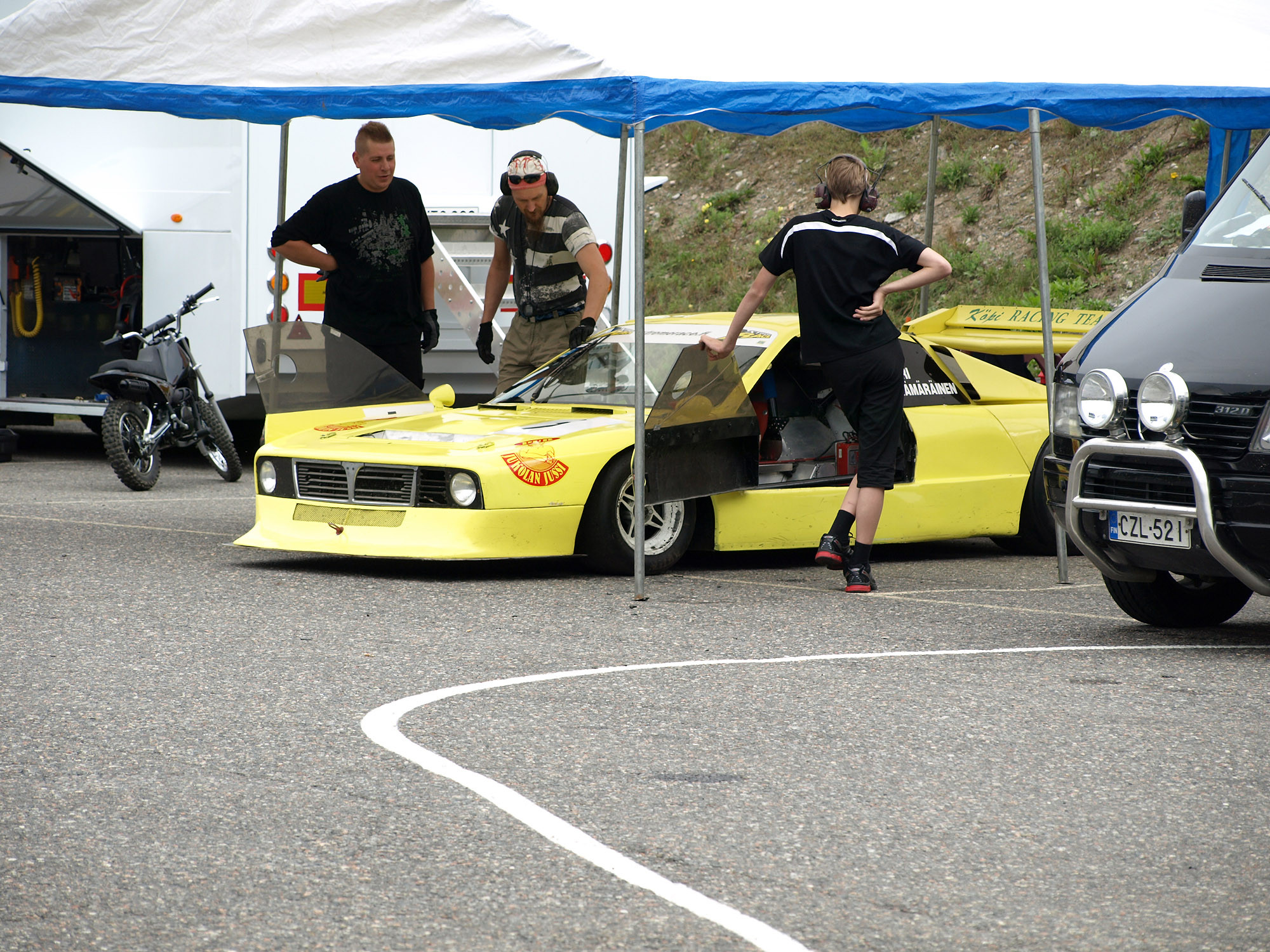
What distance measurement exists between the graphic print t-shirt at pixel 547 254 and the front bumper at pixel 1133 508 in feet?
11.4

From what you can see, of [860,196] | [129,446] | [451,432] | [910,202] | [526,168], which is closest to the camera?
[860,196]

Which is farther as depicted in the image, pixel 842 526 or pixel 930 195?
pixel 930 195

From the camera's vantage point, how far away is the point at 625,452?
7.64 m

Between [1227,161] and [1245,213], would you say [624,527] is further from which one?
[1227,161]

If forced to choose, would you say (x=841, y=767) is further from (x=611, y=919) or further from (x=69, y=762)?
(x=69, y=762)

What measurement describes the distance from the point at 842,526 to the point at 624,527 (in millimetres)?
960

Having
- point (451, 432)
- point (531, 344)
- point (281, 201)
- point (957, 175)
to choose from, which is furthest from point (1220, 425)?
point (957, 175)

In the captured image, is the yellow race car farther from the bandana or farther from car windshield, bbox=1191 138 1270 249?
car windshield, bbox=1191 138 1270 249

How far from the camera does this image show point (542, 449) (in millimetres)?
7438

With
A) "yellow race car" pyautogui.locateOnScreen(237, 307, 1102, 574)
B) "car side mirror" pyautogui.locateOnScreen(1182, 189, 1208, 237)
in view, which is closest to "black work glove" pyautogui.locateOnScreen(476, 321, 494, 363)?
"yellow race car" pyautogui.locateOnScreen(237, 307, 1102, 574)

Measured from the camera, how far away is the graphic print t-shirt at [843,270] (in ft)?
24.1

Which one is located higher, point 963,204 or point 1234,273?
point 963,204

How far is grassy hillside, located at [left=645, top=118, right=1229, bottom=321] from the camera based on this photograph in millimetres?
20359

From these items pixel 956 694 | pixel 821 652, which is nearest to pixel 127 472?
pixel 821 652
